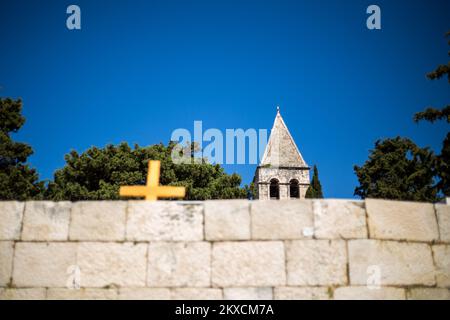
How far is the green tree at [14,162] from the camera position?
17531 mm

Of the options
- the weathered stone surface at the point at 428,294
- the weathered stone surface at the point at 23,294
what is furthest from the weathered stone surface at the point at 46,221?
the weathered stone surface at the point at 428,294

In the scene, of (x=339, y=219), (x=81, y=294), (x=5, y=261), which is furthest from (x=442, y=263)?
(x=5, y=261)

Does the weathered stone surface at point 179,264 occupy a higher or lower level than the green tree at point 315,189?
lower

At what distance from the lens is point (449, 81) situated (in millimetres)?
13812

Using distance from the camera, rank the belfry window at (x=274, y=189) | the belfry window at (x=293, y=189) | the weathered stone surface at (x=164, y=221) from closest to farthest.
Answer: the weathered stone surface at (x=164, y=221) → the belfry window at (x=274, y=189) → the belfry window at (x=293, y=189)

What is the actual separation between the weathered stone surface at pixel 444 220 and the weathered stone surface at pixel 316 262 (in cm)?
149

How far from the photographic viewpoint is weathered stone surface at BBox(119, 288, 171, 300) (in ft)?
12.3

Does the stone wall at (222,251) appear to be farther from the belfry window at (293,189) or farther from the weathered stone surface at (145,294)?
the belfry window at (293,189)

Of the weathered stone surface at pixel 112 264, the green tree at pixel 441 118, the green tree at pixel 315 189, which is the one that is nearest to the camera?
the weathered stone surface at pixel 112 264

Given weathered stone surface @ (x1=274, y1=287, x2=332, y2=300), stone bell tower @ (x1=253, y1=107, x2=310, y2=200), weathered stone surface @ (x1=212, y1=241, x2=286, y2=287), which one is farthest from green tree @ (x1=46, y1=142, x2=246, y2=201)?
weathered stone surface @ (x1=274, y1=287, x2=332, y2=300)

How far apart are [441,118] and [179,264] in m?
15.2
